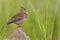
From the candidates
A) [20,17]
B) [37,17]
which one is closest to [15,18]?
[20,17]

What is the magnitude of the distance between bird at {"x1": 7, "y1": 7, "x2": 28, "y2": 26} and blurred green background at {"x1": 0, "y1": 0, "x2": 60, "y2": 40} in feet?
0.10

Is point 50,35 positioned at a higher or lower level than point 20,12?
lower

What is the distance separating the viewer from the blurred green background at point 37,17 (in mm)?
2896

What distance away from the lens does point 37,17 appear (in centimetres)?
291

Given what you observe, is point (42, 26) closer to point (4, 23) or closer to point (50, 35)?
point (50, 35)

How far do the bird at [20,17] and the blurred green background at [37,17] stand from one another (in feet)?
0.10

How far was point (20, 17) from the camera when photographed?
9.48 feet

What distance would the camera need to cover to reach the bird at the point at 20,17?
2.86 m

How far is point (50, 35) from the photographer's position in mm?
2906

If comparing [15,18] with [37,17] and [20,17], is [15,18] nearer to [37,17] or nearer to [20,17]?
[20,17]

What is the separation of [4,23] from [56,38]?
487 millimetres

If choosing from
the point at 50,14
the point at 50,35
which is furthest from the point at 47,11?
the point at 50,35

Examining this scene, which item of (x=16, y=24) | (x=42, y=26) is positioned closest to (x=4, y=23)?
(x=16, y=24)

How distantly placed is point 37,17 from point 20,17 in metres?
0.15
